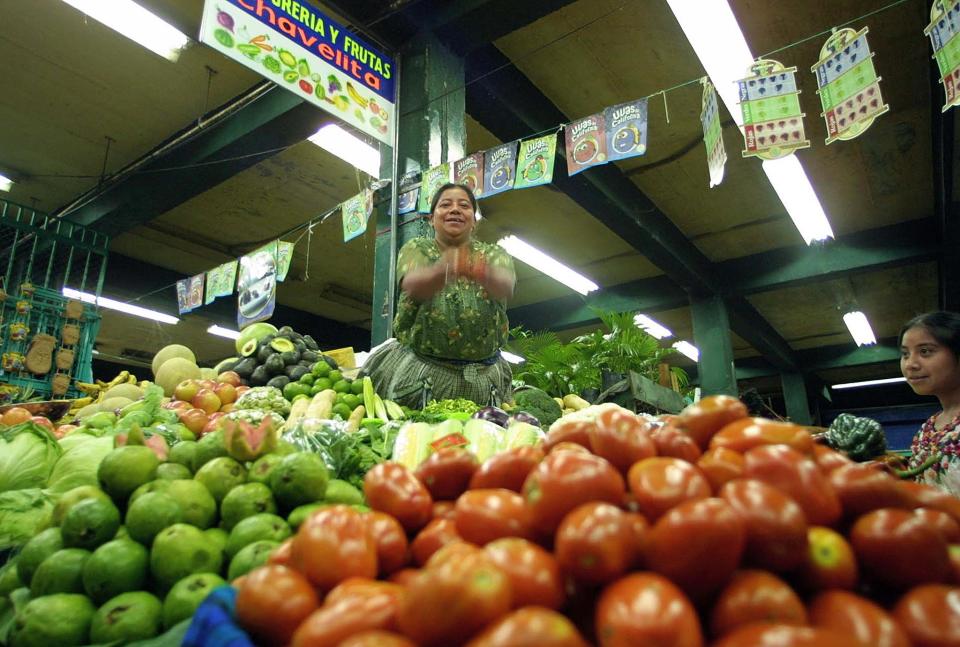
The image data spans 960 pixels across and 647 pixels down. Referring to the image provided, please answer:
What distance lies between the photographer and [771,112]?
12.6ft

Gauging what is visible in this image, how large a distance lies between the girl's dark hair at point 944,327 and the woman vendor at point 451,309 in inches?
98.6

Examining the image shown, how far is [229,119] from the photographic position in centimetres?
700

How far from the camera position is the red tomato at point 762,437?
1.09 meters

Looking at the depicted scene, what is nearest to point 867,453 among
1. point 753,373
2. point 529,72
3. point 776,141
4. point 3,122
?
point 776,141

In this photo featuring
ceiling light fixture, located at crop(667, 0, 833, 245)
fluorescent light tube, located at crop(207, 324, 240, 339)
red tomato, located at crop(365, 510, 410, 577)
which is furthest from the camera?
fluorescent light tube, located at crop(207, 324, 240, 339)

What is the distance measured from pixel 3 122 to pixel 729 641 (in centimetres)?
959

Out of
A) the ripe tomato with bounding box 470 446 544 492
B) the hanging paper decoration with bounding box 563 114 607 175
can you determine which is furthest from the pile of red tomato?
the hanging paper decoration with bounding box 563 114 607 175

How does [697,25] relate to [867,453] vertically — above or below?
above

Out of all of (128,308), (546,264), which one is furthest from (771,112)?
(128,308)

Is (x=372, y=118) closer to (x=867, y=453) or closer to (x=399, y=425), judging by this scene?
(x=399, y=425)

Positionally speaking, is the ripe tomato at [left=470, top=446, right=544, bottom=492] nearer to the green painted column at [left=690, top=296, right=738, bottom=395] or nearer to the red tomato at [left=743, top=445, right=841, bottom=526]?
the red tomato at [left=743, top=445, right=841, bottom=526]

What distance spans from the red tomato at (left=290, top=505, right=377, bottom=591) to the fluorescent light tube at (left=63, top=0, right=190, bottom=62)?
20.5 feet

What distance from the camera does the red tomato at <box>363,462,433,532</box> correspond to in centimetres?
116

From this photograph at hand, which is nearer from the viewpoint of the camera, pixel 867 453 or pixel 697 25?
pixel 867 453
